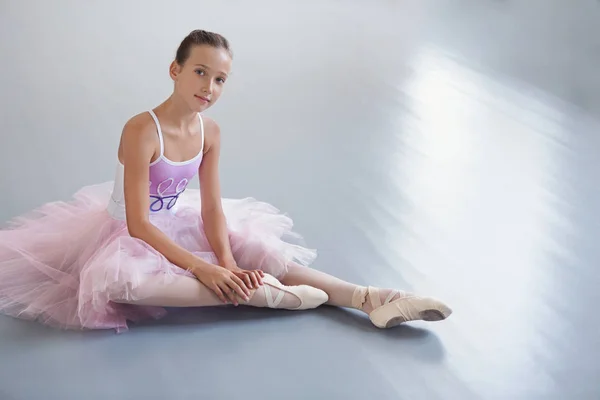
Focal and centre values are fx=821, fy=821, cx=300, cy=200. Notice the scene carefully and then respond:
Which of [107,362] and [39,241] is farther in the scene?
[39,241]

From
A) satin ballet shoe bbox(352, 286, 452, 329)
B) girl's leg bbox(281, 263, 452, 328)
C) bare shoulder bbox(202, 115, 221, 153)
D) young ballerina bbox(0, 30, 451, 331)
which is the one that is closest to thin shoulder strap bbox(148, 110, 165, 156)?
young ballerina bbox(0, 30, 451, 331)

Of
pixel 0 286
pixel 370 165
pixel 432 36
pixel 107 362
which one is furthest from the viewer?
pixel 432 36

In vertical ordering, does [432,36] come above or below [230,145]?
above

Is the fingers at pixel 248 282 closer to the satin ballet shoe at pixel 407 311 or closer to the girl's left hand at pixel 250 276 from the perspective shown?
the girl's left hand at pixel 250 276

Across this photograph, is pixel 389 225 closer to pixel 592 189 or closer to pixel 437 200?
pixel 437 200

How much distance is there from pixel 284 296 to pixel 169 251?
0.27 meters

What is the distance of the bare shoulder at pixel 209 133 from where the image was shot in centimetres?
184

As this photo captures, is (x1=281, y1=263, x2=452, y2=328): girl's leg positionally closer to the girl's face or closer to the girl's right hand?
the girl's right hand

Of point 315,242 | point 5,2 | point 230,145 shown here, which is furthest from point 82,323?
point 5,2

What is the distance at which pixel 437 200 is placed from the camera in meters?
2.50

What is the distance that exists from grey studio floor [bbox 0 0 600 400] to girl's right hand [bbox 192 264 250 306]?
79 millimetres

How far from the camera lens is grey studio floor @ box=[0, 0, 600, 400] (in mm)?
1606

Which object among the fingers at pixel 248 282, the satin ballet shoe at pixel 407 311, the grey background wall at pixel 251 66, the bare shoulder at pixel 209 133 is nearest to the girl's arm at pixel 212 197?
the bare shoulder at pixel 209 133

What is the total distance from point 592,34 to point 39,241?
3.62 metres
